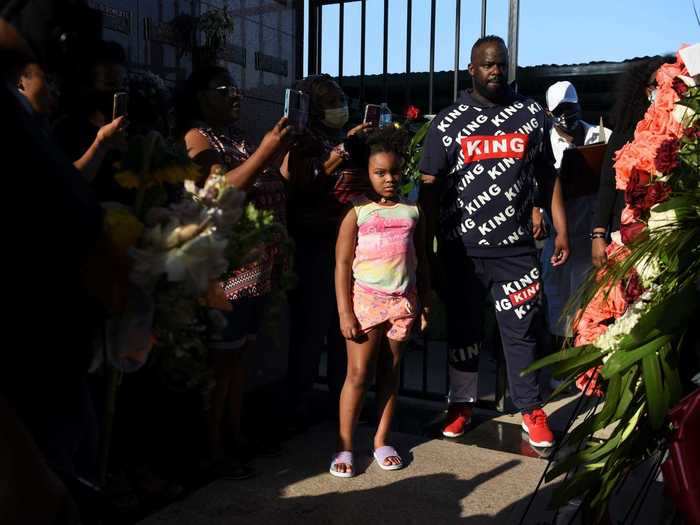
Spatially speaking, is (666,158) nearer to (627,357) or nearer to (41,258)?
(627,357)

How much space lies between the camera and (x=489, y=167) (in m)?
4.08

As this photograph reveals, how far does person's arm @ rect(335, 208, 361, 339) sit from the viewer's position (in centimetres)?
364

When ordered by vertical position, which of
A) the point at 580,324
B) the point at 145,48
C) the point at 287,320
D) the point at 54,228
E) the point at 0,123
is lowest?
the point at 287,320

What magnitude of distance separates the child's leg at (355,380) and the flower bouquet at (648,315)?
146cm

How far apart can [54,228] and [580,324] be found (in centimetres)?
158

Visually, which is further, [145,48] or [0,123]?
[145,48]

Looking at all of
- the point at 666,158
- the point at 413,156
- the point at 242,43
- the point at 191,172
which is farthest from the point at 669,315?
the point at 413,156

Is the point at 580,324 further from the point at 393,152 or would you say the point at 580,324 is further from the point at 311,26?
the point at 311,26

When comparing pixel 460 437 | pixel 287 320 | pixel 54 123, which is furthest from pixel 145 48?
pixel 460 437

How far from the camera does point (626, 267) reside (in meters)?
2.05

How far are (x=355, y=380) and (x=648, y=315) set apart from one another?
75.0 inches

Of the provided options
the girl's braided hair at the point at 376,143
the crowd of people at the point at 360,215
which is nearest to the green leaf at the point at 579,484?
the crowd of people at the point at 360,215

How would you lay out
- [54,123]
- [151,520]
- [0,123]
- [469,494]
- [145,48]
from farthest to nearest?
[145,48] → [469,494] → [151,520] → [54,123] → [0,123]

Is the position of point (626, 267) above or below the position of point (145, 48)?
below
